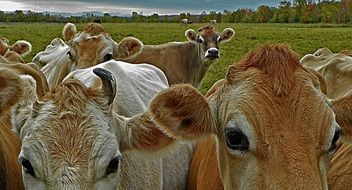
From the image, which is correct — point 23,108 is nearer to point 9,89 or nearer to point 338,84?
point 9,89

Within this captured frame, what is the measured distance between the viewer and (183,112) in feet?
11.7

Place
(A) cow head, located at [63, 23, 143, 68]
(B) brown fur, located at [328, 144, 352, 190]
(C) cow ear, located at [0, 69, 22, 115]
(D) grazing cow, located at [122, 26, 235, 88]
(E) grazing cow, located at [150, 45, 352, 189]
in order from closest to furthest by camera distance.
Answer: (E) grazing cow, located at [150, 45, 352, 189], (C) cow ear, located at [0, 69, 22, 115], (B) brown fur, located at [328, 144, 352, 190], (A) cow head, located at [63, 23, 143, 68], (D) grazing cow, located at [122, 26, 235, 88]

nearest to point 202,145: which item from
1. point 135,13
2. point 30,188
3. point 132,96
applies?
point 132,96

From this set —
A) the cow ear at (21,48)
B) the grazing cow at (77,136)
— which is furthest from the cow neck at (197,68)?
the grazing cow at (77,136)

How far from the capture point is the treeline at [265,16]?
83463mm

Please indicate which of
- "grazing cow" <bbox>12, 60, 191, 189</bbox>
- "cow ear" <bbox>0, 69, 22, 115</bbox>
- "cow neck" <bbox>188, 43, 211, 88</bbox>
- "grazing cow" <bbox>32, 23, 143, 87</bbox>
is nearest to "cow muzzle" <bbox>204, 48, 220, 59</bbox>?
"cow neck" <bbox>188, 43, 211, 88</bbox>

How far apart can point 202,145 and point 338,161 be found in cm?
138

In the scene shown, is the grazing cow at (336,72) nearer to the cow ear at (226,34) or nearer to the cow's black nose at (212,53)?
the cow's black nose at (212,53)

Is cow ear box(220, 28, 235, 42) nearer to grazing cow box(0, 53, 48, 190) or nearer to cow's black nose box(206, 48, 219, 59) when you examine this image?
A: cow's black nose box(206, 48, 219, 59)

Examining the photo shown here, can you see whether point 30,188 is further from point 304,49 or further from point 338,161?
point 304,49

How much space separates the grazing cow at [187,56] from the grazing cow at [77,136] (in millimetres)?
9059

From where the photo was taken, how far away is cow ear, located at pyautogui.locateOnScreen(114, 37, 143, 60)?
30.3 ft

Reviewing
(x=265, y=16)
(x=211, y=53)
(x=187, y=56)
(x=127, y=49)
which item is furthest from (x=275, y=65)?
(x=265, y=16)

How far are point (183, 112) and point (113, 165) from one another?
56 centimetres
